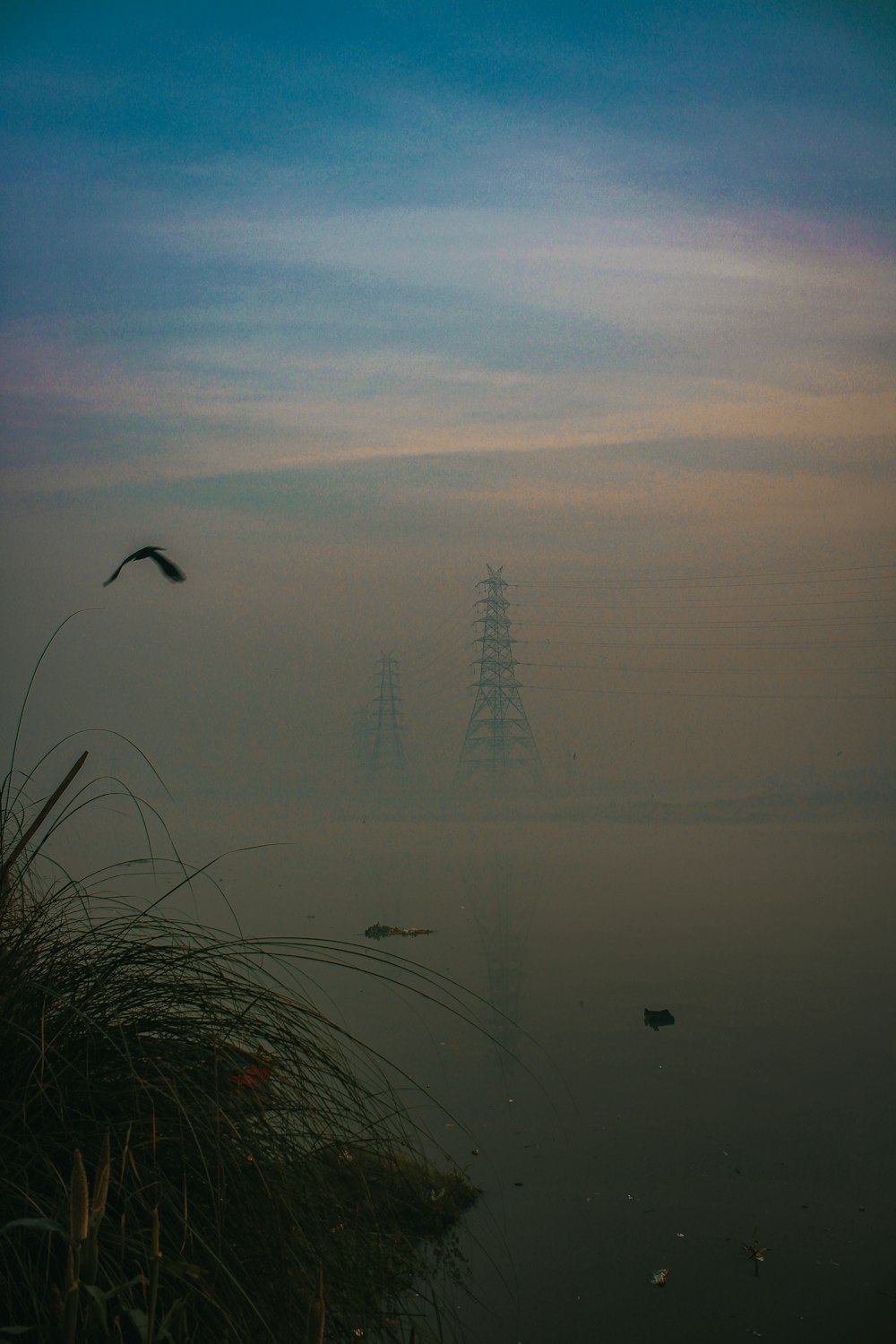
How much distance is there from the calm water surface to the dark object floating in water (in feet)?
0.27

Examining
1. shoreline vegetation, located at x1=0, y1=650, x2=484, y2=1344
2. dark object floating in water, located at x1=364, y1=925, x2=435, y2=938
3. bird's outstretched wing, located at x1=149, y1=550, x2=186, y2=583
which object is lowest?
dark object floating in water, located at x1=364, y1=925, x2=435, y2=938

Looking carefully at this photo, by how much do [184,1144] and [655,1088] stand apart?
2.15m

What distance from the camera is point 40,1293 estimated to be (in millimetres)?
779

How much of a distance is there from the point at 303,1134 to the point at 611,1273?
1.18 metres

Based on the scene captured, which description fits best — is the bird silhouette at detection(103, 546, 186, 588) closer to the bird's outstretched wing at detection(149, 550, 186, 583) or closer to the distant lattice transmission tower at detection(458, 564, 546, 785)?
the bird's outstretched wing at detection(149, 550, 186, 583)

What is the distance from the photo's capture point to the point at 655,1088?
9.09 ft

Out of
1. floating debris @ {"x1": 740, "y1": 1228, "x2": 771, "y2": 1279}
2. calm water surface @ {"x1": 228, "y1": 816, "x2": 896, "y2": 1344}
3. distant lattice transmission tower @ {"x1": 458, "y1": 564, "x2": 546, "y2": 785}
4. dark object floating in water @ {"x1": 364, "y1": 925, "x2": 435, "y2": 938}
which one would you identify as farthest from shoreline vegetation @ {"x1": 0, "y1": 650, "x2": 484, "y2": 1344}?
distant lattice transmission tower @ {"x1": 458, "y1": 564, "x2": 546, "y2": 785}

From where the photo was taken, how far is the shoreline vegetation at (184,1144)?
780 mm

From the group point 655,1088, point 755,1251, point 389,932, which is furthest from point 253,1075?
point 389,932

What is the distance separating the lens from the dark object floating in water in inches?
168

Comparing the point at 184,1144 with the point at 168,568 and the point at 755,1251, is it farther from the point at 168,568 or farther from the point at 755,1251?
the point at 755,1251

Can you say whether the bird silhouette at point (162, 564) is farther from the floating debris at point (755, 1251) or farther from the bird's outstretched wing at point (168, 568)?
the floating debris at point (755, 1251)

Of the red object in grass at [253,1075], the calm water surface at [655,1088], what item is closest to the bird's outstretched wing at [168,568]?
the red object in grass at [253,1075]

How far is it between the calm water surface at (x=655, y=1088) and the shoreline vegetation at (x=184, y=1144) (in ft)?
0.46
